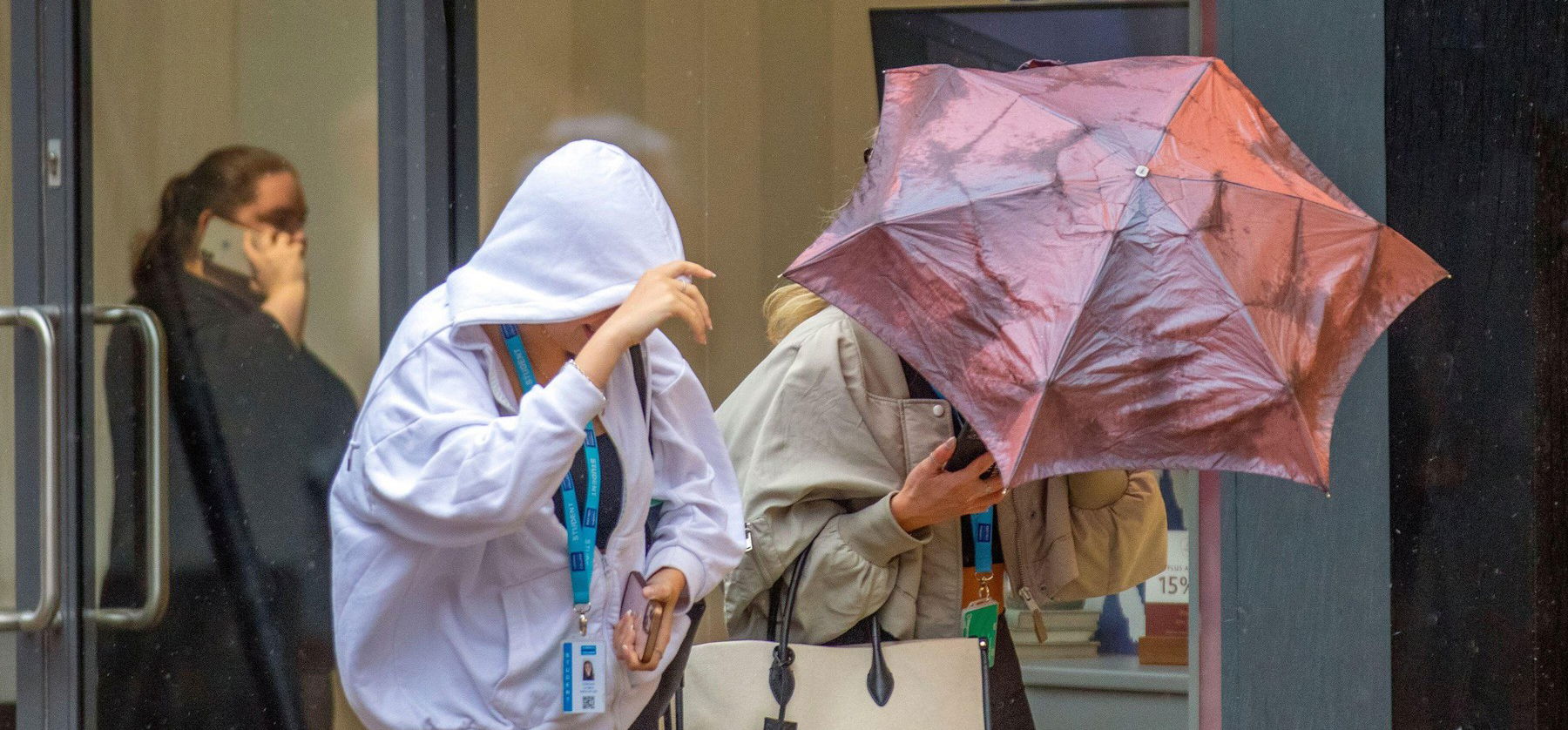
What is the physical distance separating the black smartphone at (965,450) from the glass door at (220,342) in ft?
6.41

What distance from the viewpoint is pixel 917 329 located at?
2.30 meters

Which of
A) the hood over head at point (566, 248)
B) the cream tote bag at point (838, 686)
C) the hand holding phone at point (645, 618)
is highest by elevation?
the hood over head at point (566, 248)

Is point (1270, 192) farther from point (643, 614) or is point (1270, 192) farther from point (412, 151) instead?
point (412, 151)

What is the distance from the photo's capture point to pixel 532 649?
2.40m

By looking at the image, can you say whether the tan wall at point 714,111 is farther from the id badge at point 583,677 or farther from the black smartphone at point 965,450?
the id badge at point 583,677

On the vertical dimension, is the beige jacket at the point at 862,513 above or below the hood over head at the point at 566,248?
below

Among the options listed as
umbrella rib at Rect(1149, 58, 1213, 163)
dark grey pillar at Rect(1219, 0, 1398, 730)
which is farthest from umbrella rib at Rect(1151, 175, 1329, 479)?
dark grey pillar at Rect(1219, 0, 1398, 730)

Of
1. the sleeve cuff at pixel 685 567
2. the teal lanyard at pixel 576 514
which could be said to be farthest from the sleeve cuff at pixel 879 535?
the teal lanyard at pixel 576 514

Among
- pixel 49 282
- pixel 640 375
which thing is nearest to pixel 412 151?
pixel 49 282

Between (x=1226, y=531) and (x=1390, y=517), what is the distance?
1.18 ft

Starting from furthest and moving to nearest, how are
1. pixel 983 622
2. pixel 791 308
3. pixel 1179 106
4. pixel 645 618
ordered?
pixel 791 308 → pixel 983 622 → pixel 645 618 → pixel 1179 106

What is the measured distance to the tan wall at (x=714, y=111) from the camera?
175 inches

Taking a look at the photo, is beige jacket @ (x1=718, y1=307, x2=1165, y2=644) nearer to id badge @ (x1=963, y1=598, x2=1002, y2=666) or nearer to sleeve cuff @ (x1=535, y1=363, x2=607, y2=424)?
id badge @ (x1=963, y1=598, x2=1002, y2=666)

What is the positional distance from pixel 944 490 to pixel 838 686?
1.30 feet
